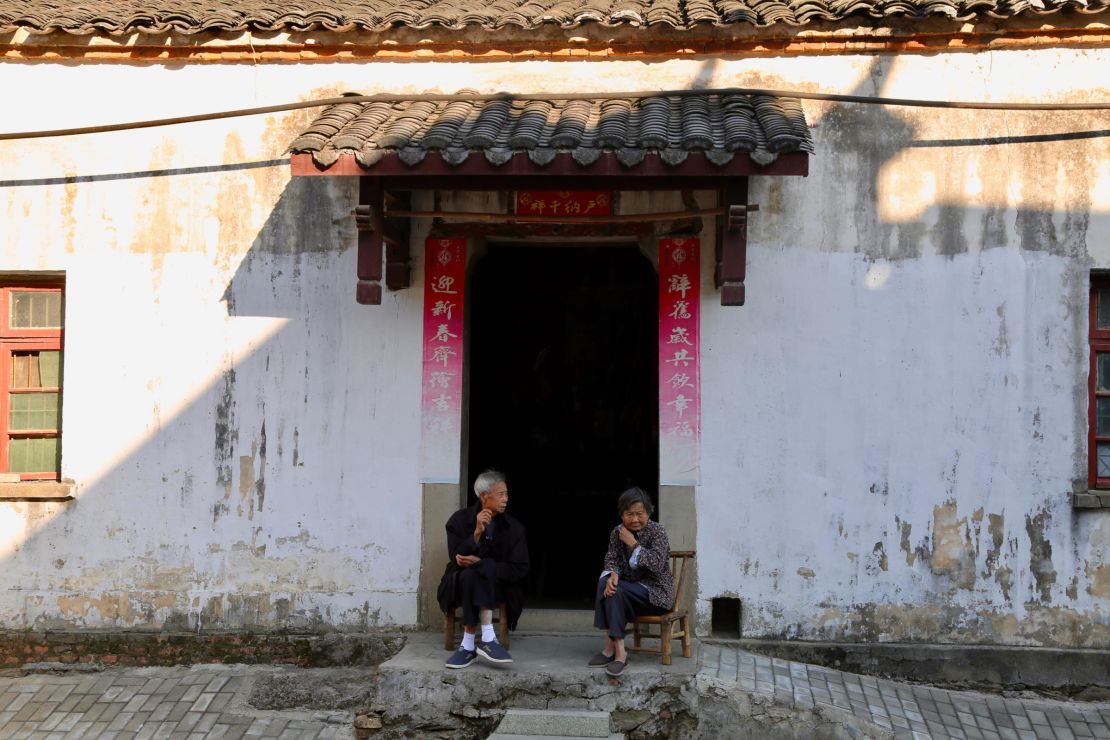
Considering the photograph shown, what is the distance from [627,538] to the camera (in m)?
7.37

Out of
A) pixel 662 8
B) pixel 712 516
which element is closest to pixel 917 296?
pixel 712 516

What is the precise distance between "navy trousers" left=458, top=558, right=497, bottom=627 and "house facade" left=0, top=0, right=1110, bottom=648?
30.0 inches

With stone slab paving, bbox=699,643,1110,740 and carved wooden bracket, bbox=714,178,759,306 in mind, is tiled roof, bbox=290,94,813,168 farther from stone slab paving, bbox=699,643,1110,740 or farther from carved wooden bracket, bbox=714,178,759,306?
stone slab paving, bbox=699,643,1110,740

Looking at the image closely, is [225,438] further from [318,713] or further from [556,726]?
[556,726]

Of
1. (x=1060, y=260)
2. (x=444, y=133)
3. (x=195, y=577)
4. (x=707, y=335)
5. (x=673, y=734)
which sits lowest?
(x=673, y=734)

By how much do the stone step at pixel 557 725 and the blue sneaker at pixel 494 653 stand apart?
0.39m

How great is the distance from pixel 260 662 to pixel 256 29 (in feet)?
15.2

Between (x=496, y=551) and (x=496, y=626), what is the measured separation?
0.58 metres

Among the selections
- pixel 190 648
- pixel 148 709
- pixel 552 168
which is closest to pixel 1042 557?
pixel 552 168

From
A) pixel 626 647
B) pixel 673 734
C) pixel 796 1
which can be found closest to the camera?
pixel 673 734

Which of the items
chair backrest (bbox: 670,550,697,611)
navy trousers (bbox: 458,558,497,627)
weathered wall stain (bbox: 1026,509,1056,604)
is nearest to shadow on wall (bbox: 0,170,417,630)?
navy trousers (bbox: 458,558,497,627)

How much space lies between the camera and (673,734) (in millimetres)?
7086

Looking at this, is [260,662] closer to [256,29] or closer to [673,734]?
[673,734]

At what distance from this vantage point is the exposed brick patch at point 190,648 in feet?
26.6
